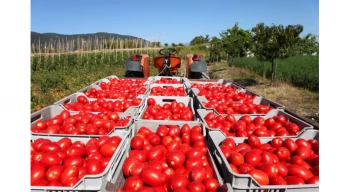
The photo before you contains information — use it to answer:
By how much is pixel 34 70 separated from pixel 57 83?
7.86 metres

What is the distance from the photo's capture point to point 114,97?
16.6 feet

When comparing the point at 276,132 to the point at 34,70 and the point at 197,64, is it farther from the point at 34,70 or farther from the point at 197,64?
the point at 34,70

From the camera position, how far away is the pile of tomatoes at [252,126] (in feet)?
10.2

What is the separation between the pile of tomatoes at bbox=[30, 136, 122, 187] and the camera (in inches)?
78.3

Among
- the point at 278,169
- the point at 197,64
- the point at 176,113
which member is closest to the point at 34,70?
the point at 197,64

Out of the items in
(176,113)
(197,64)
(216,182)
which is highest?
(197,64)

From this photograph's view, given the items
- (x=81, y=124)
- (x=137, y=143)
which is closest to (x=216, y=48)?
(x=81, y=124)

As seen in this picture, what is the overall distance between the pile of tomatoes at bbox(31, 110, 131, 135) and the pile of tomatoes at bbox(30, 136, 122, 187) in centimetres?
38

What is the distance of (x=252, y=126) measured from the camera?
3.32 meters

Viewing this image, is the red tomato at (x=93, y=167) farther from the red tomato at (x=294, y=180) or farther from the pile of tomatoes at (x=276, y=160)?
the red tomato at (x=294, y=180)

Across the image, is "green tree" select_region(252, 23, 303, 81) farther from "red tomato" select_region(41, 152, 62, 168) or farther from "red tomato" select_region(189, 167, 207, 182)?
"red tomato" select_region(41, 152, 62, 168)

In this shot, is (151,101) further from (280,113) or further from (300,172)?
(300,172)

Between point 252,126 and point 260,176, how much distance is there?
1483 millimetres

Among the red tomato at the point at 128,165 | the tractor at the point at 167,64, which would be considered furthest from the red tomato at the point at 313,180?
the tractor at the point at 167,64
